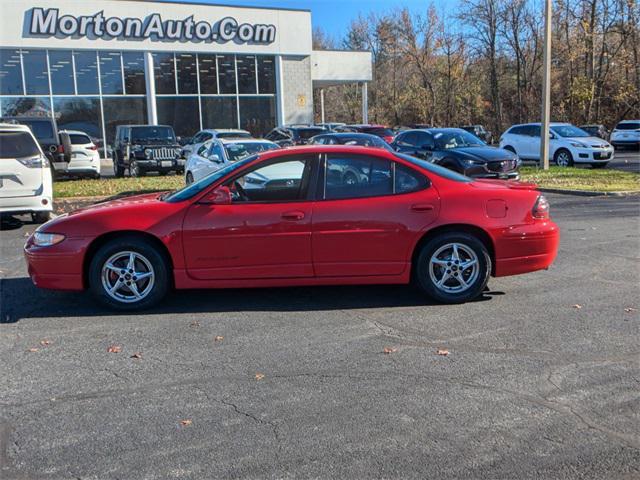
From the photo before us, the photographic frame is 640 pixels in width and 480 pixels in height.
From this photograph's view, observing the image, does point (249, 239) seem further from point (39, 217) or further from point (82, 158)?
point (82, 158)

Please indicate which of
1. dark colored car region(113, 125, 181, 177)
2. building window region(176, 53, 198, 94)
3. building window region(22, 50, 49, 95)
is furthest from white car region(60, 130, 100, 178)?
building window region(176, 53, 198, 94)

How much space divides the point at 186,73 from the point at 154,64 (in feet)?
5.28

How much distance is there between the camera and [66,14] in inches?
1123

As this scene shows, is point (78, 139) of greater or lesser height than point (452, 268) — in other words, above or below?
above

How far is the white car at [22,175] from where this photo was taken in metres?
10.7

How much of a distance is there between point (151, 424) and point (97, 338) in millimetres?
1822

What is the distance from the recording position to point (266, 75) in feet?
110

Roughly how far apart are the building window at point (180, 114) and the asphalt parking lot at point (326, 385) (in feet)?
85.6

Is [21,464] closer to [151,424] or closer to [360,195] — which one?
[151,424]

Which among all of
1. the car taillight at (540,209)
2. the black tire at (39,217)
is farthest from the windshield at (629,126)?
the car taillight at (540,209)

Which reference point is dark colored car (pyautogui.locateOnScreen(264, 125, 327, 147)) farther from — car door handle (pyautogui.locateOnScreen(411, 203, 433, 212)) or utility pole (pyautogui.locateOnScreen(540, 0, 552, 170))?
car door handle (pyautogui.locateOnScreen(411, 203, 433, 212))

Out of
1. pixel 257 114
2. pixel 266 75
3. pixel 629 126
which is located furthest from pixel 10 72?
pixel 629 126

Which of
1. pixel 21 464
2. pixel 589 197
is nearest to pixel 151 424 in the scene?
pixel 21 464

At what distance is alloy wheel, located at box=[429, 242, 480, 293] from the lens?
239 inches
